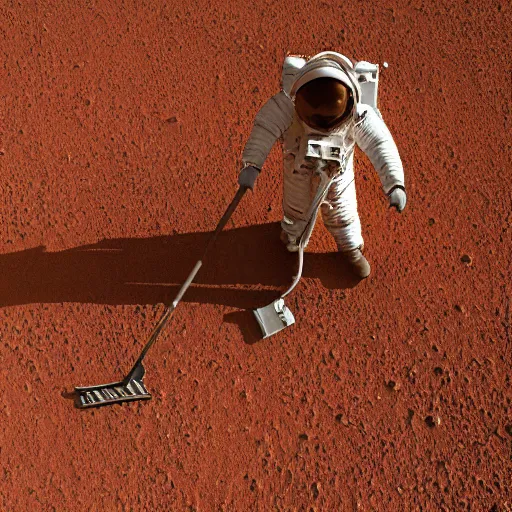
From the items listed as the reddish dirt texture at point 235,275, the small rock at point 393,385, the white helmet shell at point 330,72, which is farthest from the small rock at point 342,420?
the white helmet shell at point 330,72

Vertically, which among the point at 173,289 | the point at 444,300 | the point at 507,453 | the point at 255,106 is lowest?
the point at 507,453

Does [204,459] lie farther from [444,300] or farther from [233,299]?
[444,300]

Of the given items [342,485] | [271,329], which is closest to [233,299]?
[271,329]

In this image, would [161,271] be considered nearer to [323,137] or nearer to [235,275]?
[235,275]

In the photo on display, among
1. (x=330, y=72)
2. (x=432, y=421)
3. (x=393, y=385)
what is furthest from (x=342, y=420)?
(x=330, y=72)

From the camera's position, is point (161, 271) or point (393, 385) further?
point (161, 271)

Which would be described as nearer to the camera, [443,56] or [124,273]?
[124,273]
